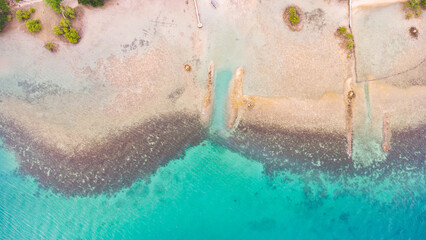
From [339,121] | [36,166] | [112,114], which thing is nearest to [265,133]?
[339,121]

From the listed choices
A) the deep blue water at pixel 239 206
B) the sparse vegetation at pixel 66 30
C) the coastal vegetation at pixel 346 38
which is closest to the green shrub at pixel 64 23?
the sparse vegetation at pixel 66 30

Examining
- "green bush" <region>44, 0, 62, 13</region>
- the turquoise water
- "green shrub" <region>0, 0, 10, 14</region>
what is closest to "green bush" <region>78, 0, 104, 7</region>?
"green bush" <region>44, 0, 62, 13</region>

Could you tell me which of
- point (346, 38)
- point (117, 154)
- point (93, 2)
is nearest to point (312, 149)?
point (346, 38)

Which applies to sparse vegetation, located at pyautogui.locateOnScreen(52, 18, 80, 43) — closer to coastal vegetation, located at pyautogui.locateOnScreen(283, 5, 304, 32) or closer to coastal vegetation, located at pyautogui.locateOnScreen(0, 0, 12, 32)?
coastal vegetation, located at pyautogui.locateOnScreen(0, 0, 12, 32)

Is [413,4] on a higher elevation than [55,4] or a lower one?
lower

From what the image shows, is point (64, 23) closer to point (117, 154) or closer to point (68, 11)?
point (68, 11)

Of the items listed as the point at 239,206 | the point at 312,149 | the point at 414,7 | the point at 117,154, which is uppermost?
the point at 414,7
